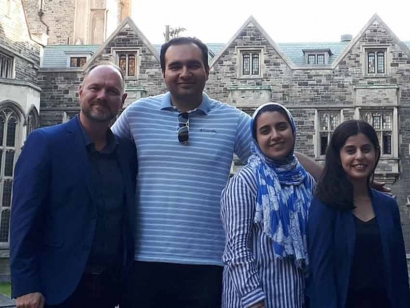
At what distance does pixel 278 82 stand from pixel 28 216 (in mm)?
16119

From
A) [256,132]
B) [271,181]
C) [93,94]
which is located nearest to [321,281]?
[271,181]

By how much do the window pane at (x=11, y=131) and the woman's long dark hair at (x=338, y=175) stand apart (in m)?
14.3

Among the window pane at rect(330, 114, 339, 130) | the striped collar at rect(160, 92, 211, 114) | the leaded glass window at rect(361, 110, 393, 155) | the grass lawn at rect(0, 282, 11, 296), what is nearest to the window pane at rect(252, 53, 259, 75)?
the window pane at rect(330, 114, 339, 130)

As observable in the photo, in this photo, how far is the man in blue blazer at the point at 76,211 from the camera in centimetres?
292

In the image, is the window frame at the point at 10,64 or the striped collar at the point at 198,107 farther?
the window frame at the point at 10,64

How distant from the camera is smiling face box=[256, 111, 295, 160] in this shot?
3.07m

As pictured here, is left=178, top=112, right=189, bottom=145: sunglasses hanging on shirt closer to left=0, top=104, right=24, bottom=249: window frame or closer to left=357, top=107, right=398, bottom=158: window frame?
left=0, top=104, right=24, bottom=249: window frame

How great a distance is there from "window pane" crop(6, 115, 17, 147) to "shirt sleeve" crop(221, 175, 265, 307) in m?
14.3

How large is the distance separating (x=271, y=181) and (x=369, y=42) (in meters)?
16.5

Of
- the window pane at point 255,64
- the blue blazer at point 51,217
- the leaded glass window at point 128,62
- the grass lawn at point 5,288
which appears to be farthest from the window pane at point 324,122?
the blue blazer at point 51,217

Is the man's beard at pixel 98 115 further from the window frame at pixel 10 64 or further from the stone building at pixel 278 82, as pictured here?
the window frame at pixel 10 64

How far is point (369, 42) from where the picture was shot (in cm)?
1831

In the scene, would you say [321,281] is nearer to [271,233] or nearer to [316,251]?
[316,251]

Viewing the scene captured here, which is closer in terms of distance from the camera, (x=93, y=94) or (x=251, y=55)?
(x=93, y=94)
